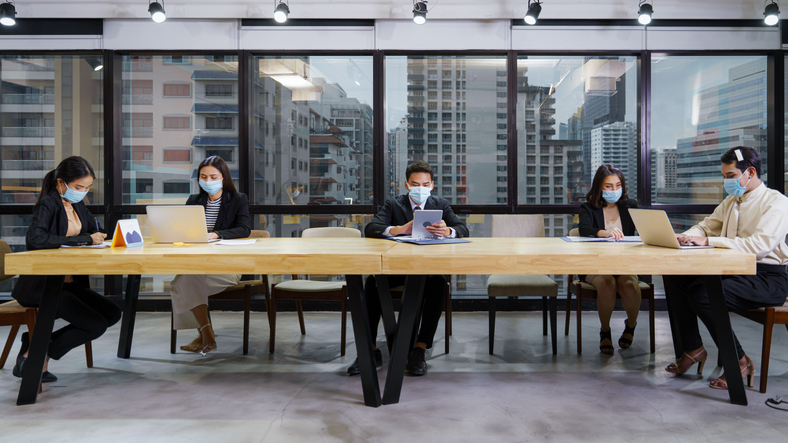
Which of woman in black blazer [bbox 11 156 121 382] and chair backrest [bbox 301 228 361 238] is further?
chair backrest [bbox 301 228 361 238]

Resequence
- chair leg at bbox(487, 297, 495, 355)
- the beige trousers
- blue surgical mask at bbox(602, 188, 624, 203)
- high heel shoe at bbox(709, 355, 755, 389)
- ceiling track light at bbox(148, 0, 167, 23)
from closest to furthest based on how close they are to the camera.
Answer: high heel shoe at bbox(709, 355, 755, 389)
the beige trousers
chair leg at bbox(487, 297, 495, 355)
blue surgical mask at bbox(602, 188, 624, 203)
ceiling track light at bbox(148, 0, 167, 23)

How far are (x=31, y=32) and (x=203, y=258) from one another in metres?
4.01

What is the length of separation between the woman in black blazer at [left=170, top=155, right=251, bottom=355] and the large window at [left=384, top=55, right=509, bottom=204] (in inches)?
65.3

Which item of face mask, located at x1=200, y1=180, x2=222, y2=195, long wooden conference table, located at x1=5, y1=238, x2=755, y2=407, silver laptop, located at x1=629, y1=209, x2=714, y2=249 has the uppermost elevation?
face mask, located at x1=200, y1=180, x2=222, y2=195

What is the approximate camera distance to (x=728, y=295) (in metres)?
2.37

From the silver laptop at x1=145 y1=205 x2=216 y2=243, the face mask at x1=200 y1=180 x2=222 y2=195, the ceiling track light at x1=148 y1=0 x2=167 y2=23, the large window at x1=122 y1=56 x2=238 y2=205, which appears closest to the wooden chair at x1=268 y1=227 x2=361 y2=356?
the silver laptop at x1=145 y1=205 x2=216 y2=243

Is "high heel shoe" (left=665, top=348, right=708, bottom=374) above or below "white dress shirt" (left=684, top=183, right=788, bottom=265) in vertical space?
below

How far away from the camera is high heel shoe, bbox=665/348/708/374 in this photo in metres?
2.59

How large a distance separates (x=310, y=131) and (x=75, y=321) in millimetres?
2707

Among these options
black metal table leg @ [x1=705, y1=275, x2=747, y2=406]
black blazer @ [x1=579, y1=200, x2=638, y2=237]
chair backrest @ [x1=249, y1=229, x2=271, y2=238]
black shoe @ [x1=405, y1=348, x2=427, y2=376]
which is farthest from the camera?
chair backrest @ [x1=249, y1=229, x2=271, y2=238]

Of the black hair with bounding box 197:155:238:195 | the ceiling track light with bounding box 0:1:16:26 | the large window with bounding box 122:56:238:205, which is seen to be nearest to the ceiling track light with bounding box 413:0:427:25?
the large window with bounding box 122:56:238:205

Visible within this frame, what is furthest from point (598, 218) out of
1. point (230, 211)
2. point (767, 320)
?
point (230, 211)

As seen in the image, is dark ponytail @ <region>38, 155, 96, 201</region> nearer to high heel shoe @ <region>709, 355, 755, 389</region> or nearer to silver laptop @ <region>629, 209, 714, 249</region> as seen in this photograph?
silver laptop @ <region>629, 209, 714, 249</region>

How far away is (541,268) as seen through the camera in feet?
6.85
